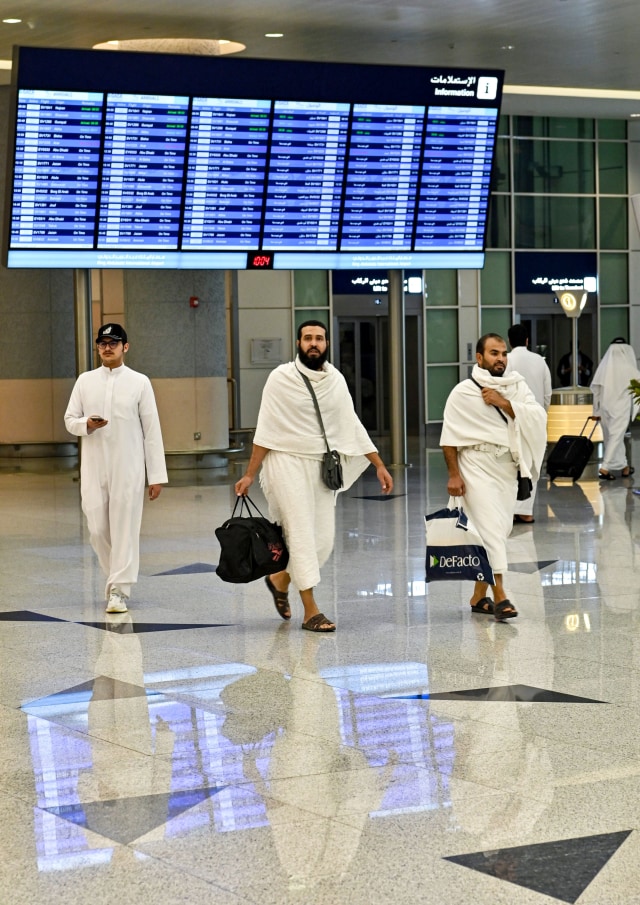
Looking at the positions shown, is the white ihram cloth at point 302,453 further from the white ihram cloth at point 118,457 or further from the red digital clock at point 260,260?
the red digital clock at point 260,260

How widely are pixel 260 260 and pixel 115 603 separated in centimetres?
897

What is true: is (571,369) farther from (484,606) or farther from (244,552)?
(244,552)

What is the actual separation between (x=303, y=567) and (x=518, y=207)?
72.8 feet

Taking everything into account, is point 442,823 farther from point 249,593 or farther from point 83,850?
point 249,593

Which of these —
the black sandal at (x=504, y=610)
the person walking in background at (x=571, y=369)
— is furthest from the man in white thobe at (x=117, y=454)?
the person walking in background at (x=571, y=369)

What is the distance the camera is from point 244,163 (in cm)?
1627

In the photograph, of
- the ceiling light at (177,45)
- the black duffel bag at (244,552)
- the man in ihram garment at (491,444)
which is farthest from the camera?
the ceiling light at (177,45)

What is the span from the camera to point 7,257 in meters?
15.7

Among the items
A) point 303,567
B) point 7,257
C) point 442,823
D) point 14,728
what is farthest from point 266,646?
point 7,257

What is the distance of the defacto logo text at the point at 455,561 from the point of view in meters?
7.82

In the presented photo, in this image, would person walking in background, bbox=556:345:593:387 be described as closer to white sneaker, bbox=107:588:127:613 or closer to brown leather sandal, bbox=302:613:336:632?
white sneaker, bbox=107:588:127:613

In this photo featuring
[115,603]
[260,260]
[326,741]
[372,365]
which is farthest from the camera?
[372,365]

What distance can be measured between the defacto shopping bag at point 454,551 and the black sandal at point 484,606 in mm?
313

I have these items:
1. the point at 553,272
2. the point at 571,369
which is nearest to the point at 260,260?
the point at 571,369
